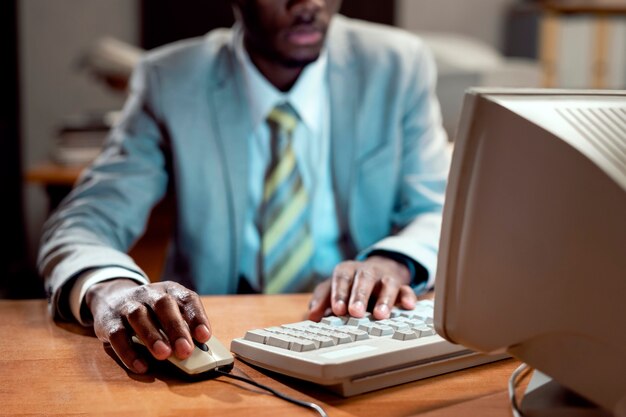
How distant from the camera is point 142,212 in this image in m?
1.57

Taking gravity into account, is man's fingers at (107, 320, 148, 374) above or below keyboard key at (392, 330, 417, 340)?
below

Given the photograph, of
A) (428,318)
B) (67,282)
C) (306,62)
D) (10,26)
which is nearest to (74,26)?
(10,26)

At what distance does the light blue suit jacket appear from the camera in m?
1.59

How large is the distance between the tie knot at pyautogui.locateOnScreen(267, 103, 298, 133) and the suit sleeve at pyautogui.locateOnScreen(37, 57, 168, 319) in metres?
0.22

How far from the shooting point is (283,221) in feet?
5.33

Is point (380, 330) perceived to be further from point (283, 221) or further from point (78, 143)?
point (78, 143)

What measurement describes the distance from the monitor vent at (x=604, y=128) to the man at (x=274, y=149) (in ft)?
2.56

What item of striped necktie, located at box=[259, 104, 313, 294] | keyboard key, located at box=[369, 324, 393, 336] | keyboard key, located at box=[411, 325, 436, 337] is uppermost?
keyboard key, located at box=[411, 325, 436, 337]

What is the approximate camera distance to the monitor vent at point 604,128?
67cm

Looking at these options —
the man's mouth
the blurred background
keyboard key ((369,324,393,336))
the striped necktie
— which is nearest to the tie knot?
the striped necktie

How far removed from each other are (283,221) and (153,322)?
0.75m

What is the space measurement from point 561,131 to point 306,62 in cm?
101

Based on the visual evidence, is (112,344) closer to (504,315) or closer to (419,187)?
(504,315)

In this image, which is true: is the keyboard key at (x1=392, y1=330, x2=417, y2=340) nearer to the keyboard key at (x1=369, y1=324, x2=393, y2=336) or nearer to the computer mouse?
the keyboard key at (x1=369, y1=324, x2=393, y2=336)
